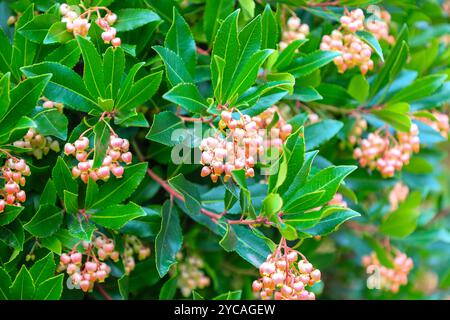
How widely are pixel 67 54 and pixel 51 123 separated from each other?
0.16 m

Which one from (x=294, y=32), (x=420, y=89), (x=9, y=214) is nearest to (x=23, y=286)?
(x=9, y=214)

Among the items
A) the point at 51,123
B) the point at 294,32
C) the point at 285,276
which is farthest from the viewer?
the point at 294,32

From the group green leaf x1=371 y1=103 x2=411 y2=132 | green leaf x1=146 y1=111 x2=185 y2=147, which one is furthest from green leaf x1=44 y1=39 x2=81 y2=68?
green leaf x1=371 y1=103 x2=411 y2=132

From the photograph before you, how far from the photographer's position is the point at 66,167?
Result: 1.31m

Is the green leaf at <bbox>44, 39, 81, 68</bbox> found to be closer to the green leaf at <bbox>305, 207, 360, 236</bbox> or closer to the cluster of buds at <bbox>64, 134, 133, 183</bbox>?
the cluster of buds at <bbox>64, 134, 133, 183</bbox>

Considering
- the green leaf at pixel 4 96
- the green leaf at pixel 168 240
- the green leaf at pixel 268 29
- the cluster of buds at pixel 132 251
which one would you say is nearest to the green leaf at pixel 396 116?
the green leaf at pixel 268 29

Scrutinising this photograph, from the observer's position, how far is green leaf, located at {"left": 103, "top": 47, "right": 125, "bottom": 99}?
4.22 feet

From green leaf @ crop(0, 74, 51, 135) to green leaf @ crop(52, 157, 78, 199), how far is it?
122mm

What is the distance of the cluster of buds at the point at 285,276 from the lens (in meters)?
1.22

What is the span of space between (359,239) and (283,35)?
89cm

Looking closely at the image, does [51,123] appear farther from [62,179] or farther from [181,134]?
[181,134]

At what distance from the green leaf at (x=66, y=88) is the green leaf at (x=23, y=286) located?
362mm

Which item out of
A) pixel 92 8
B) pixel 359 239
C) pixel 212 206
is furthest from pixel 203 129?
pixel 359 239

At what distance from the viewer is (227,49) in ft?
4.33
